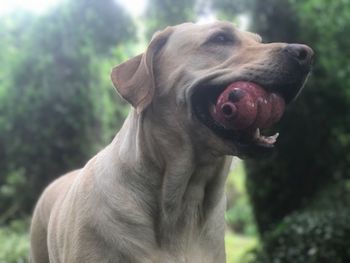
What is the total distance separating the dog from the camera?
3.27 metres

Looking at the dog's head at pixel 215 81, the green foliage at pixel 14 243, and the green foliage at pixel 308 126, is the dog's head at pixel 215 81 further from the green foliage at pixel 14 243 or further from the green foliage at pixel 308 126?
the green foliage at pixel 308 126

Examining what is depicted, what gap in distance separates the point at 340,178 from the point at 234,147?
6.82 m

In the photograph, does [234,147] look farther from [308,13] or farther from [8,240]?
[308,13]

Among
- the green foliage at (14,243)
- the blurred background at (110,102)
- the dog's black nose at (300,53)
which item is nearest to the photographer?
the dog's black nose at (300,53)

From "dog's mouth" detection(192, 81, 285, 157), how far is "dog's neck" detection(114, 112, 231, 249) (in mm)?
224

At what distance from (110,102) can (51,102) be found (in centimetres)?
186

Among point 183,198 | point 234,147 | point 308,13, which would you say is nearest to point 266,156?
point 234,147

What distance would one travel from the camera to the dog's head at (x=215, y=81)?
3.23 meters

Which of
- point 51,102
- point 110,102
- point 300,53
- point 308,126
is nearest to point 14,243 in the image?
point 51,102

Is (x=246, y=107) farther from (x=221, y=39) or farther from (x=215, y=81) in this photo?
(x=221, y=39)

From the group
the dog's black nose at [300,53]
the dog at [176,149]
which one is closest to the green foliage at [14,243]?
the dog at [176,149]

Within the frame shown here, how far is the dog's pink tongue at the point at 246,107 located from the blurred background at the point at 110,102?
4640 millimetres

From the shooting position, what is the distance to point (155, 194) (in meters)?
3.48

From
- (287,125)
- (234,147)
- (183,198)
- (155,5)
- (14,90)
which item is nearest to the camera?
(234,147)
